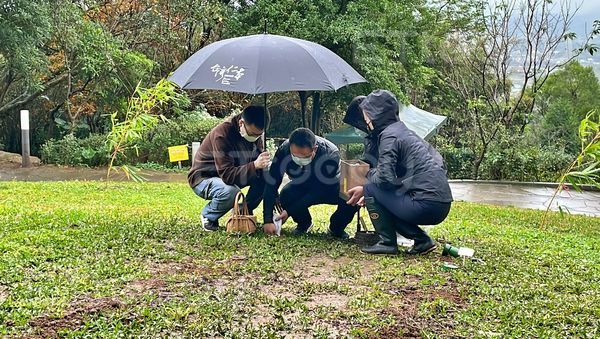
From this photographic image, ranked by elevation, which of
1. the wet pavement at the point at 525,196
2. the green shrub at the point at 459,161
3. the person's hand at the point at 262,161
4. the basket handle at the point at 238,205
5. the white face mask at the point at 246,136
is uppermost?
the white face mask at the point at 246,136

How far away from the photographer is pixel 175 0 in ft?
46.4

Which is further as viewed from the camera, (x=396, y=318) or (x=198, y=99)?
(x=198, y=99)

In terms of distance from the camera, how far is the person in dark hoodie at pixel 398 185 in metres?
4.11

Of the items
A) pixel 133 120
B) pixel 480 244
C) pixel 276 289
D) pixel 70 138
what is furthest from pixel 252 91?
pixel 70 138

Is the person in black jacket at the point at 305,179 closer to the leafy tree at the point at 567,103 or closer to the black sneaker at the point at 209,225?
the black sneaker at the point at 209,225

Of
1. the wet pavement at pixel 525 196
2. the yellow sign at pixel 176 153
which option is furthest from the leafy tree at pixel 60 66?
the wet pavement at pixel 525 196

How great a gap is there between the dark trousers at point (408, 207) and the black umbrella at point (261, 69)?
84cm

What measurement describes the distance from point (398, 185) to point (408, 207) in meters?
0.17

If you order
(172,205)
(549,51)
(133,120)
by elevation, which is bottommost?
(172,205)

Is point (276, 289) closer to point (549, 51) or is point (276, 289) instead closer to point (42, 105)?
point (42, 105)

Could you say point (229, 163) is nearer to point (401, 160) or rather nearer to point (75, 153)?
point (401, 160)

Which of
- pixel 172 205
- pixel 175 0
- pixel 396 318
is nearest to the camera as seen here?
pixel 396 318

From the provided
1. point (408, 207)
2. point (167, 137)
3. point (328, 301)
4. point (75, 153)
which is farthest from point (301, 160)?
point (167, 137)

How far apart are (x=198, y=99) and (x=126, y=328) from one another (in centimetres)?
1403
